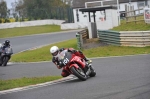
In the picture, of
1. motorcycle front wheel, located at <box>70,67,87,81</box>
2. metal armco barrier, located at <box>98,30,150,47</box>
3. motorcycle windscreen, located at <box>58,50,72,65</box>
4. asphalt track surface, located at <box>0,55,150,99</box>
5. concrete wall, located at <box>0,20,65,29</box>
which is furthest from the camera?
concrete wall, located at <box>0,20,65,29</box>

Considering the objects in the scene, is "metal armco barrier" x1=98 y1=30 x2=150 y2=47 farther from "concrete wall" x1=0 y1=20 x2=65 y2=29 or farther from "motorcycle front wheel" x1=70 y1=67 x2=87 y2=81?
"concrete wall" x1=0 y1=20 x2=65 y2=29

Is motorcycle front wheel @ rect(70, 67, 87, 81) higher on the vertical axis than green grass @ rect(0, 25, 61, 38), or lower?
higher

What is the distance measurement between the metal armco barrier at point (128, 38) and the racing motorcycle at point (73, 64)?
10517mm

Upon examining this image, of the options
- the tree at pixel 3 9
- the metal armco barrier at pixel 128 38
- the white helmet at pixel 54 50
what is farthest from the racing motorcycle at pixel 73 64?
the tree at pixel 3 9

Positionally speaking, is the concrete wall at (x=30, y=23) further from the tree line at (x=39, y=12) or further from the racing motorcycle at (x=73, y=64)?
the racing motorcycle at (x=73, y=64)

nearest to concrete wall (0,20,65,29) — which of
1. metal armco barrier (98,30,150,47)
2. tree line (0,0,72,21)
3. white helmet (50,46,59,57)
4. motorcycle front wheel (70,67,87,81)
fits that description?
tree line (0,0,72,21)

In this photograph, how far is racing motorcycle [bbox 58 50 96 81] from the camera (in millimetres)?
12789

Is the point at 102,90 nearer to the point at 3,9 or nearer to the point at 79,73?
the point at 79,73

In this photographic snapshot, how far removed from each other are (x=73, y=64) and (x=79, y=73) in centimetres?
33

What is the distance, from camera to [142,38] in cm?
2352

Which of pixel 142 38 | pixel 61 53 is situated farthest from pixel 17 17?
pixel 61 53

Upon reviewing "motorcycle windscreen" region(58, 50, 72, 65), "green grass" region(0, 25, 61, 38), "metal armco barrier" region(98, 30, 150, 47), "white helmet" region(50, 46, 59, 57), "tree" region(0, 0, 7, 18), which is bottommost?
"green grass" region(0, 25, 61, 38)

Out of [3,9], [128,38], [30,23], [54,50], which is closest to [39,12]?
[30,23]

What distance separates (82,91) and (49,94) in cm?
89
